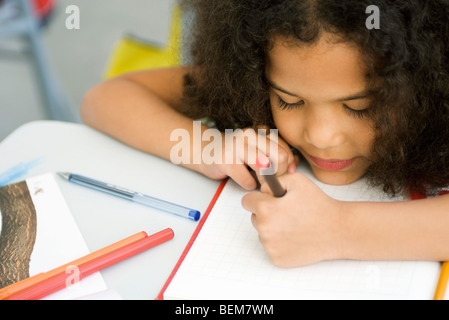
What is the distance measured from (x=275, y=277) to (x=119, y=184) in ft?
0.92

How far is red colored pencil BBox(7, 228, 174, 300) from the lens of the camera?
57cm

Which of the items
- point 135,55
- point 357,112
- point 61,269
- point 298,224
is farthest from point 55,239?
point 135,55

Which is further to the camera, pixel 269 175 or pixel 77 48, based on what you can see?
pixel 77 48

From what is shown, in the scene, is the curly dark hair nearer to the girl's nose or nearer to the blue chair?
the girl's nose

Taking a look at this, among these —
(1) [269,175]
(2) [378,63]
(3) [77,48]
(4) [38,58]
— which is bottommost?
(3) [77,48]

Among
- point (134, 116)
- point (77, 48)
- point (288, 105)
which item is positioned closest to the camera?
point (288, 105)

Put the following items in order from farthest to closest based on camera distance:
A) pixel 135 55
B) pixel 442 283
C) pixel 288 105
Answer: pixel 135 55, pixel 288 105, pixel 442 283

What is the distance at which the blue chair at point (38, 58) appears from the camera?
5.24 feet

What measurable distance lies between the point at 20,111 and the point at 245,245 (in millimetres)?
1587

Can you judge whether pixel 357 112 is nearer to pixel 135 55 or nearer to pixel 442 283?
pixel 442 283

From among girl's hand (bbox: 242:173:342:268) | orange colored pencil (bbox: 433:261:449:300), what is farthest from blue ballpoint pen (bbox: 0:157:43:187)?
orange colored pencil (bbox: 433:261:449:300)

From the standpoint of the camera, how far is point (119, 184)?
75 cm

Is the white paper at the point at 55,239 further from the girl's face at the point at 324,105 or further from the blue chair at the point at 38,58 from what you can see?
the blue chair at the point at 38,58
